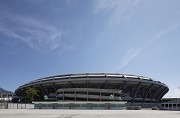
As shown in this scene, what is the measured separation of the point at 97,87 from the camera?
435ft

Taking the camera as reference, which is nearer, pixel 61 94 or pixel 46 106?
pixel 46 106

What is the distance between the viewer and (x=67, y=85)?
130 meters

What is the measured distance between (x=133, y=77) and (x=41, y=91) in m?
51.8

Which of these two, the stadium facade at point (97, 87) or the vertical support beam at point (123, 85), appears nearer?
the stadium facade at point (97, 87)

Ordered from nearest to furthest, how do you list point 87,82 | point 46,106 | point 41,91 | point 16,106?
point 16,106 → point 46,106 → point 87,82 → point 41,91

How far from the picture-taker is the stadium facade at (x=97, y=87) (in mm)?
123812

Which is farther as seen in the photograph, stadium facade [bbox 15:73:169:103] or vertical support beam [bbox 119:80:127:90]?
vertical support beam [bbox 119:80:127:90]

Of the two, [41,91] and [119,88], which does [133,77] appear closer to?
[119,88]

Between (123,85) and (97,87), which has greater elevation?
(123,85)

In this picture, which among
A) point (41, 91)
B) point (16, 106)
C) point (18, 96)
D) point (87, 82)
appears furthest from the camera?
point (18, 96)

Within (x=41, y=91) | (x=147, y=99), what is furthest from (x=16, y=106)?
(x=147, y=99)

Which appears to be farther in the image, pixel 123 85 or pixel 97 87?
pixel 97 87

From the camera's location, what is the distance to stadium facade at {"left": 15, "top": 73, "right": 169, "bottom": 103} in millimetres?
123812

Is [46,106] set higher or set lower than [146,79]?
lower
